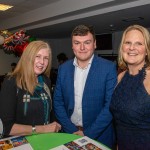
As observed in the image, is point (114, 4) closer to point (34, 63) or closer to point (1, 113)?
point (34, 63)

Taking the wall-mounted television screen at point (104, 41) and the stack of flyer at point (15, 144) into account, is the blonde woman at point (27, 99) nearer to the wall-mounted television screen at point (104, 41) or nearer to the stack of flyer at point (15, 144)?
the stack of flyer at point (15, 144)

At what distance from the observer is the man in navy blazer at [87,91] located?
6.45 ft

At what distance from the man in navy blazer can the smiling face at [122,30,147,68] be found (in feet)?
0.93

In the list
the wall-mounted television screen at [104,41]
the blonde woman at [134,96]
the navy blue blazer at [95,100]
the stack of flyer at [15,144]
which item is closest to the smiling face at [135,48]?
the blonde woman at [134,96]

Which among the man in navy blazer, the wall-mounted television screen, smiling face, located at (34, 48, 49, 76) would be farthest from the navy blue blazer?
the wall-mounted television screen

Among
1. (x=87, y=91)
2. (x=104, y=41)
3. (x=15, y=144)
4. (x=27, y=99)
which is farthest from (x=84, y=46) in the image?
(x=104, y=41)

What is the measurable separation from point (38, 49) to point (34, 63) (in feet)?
0.40

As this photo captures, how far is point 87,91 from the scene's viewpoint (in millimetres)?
1990

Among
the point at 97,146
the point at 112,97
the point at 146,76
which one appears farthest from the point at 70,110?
the point at 146,76

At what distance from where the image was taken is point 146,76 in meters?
1.71

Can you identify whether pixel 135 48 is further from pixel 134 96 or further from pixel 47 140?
pixel 47 140

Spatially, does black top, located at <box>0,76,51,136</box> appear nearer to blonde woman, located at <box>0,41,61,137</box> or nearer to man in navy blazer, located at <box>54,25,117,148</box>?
blonde woman, located at <box>0,41,61,137</box>

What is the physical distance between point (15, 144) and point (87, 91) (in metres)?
0.76

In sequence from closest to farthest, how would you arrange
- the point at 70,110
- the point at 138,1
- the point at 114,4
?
the point at 70,110 < the point at 138,1 < the point at 114,4
